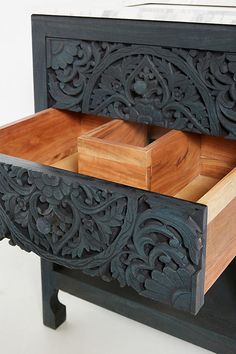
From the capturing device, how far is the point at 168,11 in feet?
3.18

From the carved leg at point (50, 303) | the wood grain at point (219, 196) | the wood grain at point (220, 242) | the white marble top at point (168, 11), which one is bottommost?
the carved leg at point (50, 303)

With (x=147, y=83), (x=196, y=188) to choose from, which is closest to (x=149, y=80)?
(x=147, y=83)

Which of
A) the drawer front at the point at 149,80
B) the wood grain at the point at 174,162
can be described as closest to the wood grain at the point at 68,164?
the drawer front at the point at 149,80

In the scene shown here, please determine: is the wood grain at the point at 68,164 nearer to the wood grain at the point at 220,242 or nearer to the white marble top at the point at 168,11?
the white marble top at the point at 168,11

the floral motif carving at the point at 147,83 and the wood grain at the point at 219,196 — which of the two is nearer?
the wood grain at the point at 219,196

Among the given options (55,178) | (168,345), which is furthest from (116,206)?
(168,345)

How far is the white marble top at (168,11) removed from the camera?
913 mm

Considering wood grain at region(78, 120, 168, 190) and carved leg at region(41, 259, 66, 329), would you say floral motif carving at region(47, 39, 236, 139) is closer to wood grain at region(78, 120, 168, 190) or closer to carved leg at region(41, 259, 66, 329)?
wood grain at region(78, 120, 168, 190)

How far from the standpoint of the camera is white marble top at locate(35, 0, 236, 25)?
913 mm

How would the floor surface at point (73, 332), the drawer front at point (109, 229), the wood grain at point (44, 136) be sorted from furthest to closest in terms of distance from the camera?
1. the floor surface at point (73, 332)
2. the wood grain at point (44, 136)
3. the drawer front at point (109, 229)

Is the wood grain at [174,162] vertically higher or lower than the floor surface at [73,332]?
higher

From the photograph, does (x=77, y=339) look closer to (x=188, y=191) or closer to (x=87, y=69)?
(x=188, y=191)

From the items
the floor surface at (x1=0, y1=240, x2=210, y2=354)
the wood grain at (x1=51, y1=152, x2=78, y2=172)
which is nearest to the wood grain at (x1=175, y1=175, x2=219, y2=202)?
the wood grain at (x1=51, y1=152, x2=78, y2=172)

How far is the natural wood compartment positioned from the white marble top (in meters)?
0.19
